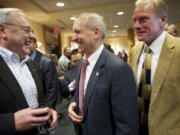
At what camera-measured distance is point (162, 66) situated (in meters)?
0.98

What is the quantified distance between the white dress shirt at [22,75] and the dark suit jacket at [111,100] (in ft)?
1.46


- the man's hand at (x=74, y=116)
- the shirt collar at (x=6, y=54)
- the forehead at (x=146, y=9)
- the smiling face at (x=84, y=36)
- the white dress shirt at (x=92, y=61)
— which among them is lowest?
the man's hand at (x=74, y=116)

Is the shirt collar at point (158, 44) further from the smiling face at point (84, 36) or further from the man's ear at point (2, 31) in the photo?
the man's ear at point (2, 31)

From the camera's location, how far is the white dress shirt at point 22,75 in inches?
40.8

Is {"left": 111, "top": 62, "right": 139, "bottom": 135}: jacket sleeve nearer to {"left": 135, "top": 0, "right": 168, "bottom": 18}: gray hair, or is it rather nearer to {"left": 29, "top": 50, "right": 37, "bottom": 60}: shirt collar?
{"left": 135, "top": 0, "right": 168, "bottom": 18}: gray hair

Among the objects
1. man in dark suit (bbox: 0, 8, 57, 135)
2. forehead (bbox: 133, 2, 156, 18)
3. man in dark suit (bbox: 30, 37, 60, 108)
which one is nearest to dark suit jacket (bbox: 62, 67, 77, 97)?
man in dark suit (bbox: 30, 37, 60, 108)

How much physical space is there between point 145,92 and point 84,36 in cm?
71

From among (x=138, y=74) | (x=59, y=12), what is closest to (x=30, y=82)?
(x=138, y=74)

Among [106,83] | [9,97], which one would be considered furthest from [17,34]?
[106,83]

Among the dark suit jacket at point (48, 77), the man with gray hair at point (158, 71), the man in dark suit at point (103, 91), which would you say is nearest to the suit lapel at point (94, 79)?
the man in dark suit at point (103, 91)

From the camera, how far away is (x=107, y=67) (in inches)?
41.6

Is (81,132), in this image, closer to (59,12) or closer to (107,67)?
(107,67)

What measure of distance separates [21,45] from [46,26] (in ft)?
21.7

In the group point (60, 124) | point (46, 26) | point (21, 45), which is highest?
point (46, 26)
